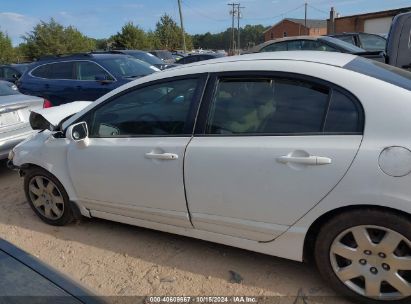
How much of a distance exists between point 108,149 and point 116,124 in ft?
0.75

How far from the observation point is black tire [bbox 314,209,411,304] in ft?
7.48

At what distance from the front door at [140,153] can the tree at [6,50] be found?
42.9m

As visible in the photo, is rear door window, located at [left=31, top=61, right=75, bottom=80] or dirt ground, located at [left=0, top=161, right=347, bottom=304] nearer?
dirt ground, located at [left=0, top=161, right=347, bottom=304]

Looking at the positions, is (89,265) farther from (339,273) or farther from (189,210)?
(339,273)

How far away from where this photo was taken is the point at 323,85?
2537 millimetres

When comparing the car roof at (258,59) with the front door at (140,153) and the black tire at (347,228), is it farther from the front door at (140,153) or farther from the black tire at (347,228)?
the black tire at (347,228)

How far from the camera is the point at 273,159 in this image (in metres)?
2.56

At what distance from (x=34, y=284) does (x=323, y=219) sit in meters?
1.67

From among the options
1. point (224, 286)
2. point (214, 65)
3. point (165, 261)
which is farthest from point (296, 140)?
point (165, 261)

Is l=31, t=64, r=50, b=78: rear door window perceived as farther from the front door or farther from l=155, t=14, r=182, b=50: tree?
l=155, t=14, r=182, b=50: tree

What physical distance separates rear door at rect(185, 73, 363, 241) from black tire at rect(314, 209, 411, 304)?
193 millimetres

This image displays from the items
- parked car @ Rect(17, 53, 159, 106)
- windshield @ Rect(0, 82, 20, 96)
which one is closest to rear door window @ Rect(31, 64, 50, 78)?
parked car @ Rect(17, 53, 159, 106)

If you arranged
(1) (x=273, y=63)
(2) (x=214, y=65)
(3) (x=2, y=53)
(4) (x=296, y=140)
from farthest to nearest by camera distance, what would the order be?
(3) (x=2, y=53)
(2) (x=214, y=65)
(1) (x=273, y=63)
(4) (x=296, y=140)

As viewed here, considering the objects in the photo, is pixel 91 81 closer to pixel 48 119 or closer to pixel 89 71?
pixel 89 71
